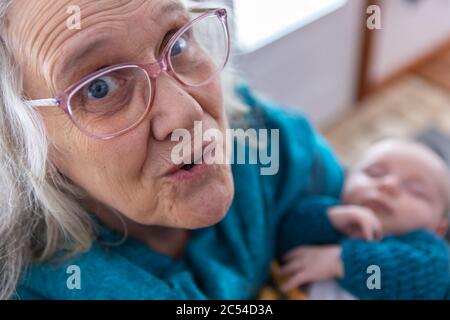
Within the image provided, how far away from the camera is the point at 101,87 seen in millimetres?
841

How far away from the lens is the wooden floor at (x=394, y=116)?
2393mm

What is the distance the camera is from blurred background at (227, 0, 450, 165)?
2.10m

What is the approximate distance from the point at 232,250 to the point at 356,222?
0.28 meters

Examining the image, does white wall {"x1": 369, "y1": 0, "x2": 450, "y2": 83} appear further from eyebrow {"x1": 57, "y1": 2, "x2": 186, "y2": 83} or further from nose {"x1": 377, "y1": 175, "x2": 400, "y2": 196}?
eyebrow {"x1": 57, "y1": 2, "x2": 186, "y2": 83}

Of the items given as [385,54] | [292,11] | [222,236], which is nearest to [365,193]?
[222,236]

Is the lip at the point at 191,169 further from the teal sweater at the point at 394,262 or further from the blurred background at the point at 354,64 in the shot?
the blurred background at the point at 354,64

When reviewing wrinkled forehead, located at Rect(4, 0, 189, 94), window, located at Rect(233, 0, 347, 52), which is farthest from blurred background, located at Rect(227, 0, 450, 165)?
wrinkled forehead, located at Rect(4, 0, 189, 94)

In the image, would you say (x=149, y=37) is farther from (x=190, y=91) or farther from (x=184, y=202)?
(x=184, y=202)

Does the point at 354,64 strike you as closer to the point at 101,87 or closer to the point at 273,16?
the point at 273,16

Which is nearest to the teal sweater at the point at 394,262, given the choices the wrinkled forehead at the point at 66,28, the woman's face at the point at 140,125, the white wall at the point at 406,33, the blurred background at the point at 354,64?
the woman's face at the point at 140,125

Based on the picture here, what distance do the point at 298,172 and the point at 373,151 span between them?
0.31 m

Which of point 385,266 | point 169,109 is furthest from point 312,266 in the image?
point 169,109

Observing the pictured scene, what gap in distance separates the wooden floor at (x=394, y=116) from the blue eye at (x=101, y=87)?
5.22 feet

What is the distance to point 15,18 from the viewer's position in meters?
0.82
